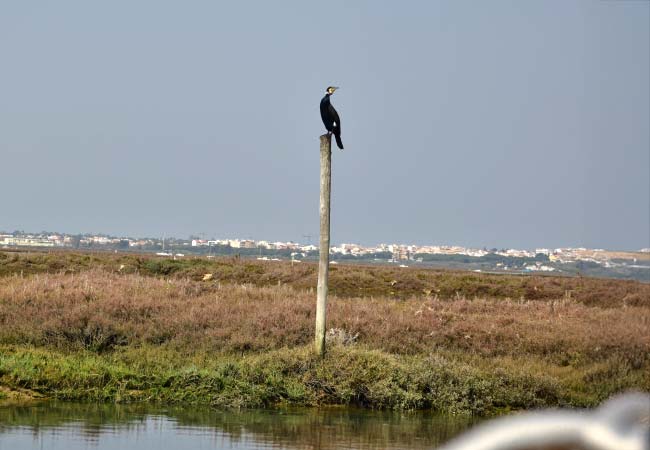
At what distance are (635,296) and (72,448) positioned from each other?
3428cm

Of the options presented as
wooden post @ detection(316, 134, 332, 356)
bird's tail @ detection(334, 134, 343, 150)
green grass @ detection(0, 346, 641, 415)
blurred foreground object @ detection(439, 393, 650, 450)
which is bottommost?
green grass @ detection(0, 346, 641, 415)

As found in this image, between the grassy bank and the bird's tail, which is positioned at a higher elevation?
the bird's tail

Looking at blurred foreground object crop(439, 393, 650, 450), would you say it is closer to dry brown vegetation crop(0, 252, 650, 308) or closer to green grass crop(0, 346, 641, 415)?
green grass crop(0, 346, 641, 415)

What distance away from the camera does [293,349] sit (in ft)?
57.9

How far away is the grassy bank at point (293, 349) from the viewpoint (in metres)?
16.2

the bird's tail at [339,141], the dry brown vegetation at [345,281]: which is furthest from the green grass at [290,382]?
the dry brown vegetation at [345,281]

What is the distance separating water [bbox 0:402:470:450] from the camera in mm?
12281

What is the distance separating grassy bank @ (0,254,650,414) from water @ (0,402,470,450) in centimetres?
62

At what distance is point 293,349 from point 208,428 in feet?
13.4

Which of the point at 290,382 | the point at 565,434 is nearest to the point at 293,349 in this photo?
the point at 290,382

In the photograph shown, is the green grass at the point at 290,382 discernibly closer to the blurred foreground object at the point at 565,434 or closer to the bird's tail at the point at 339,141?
the bird's tail at the point at 339,141

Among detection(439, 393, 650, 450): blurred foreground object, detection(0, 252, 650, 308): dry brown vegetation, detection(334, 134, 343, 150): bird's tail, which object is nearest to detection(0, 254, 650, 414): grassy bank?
detection(334, 134, 343, 150): bird's tail

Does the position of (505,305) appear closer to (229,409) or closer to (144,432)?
(229,409)

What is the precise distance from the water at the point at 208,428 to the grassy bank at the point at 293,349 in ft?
2.04
